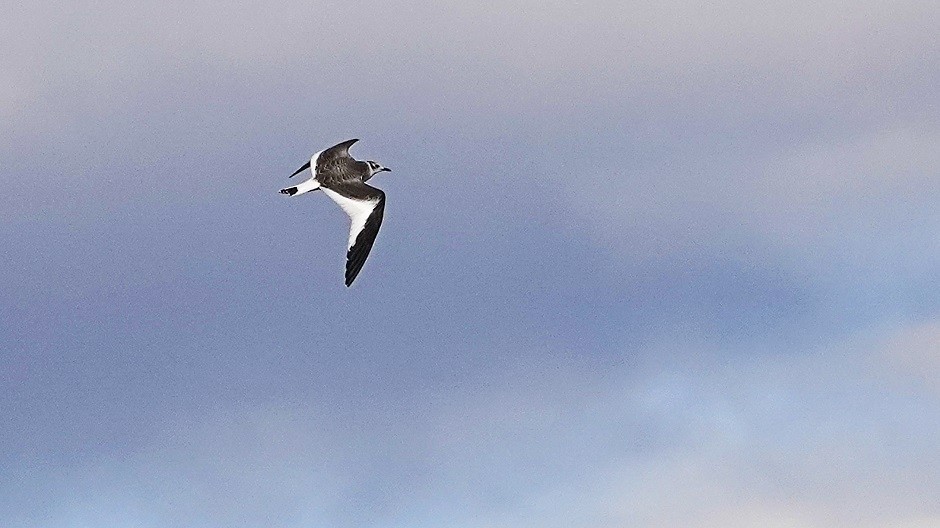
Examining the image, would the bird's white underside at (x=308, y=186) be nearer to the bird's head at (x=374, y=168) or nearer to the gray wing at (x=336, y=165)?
the gray wing at (x=336, y=165)

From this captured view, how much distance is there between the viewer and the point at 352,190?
90625mm

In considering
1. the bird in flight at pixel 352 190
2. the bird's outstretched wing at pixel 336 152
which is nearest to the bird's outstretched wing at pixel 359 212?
the bird in flight at pixel 352 190

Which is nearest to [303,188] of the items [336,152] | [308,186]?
[308,186]

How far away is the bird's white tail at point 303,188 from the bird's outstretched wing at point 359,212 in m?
0.85

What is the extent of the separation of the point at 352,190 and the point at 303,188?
387cm

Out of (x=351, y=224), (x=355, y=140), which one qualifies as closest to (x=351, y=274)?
(x=351, y=224)

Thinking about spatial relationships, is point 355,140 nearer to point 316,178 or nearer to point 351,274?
point 316,178

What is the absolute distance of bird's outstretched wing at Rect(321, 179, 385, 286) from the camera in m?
85.6

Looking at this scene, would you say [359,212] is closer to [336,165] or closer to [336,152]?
[336,165]

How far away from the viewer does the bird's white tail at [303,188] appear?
285 feet

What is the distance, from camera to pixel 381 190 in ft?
300

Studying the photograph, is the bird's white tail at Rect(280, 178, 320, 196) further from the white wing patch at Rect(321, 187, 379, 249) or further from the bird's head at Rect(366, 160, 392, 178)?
the bird's head at Rect(366, 160, 392, 178)

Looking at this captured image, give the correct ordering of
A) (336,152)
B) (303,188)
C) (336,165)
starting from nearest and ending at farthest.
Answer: (303,188) → (336,165) → (336,152)

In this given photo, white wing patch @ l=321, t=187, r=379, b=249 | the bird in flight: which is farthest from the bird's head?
white wing patch @ l=321, t=187, r=379, b=249
